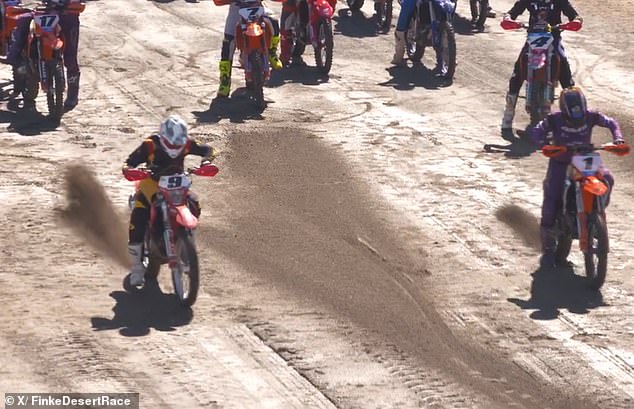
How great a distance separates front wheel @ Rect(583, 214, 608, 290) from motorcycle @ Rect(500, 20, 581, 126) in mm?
5476

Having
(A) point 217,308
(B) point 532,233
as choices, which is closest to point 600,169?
(B) point 532,233

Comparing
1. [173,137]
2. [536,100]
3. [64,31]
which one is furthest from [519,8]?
[173,137]

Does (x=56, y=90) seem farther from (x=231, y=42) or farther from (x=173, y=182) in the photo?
(x=173, y=182)

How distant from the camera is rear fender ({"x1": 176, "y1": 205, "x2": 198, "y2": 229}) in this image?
489 inches

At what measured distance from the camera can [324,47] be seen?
2162cm

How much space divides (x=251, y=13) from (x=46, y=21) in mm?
2823

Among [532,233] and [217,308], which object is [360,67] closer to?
[532,233]

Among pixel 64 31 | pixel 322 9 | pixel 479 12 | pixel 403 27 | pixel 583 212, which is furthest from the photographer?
pixel 479 12

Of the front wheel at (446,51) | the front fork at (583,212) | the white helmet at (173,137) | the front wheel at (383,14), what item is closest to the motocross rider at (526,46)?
the front wheel at (446,51)

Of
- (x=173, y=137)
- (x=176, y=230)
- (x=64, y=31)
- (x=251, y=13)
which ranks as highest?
(x=173, y=137)

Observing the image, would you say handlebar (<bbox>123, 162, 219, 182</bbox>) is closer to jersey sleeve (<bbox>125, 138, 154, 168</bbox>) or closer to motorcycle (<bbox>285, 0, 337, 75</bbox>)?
jersey sleeve (<bbox>125, 138, 154, 168</bbox>)

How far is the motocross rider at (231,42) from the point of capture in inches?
784

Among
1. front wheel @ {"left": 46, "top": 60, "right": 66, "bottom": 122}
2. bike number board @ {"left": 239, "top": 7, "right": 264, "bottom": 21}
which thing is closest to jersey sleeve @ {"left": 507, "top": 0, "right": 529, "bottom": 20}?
bike number board @ {"left": 239, "top": 7, "right": 264, "bottom": 21}

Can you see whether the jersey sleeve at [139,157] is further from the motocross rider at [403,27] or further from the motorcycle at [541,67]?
the motocross rider at [403,27]
